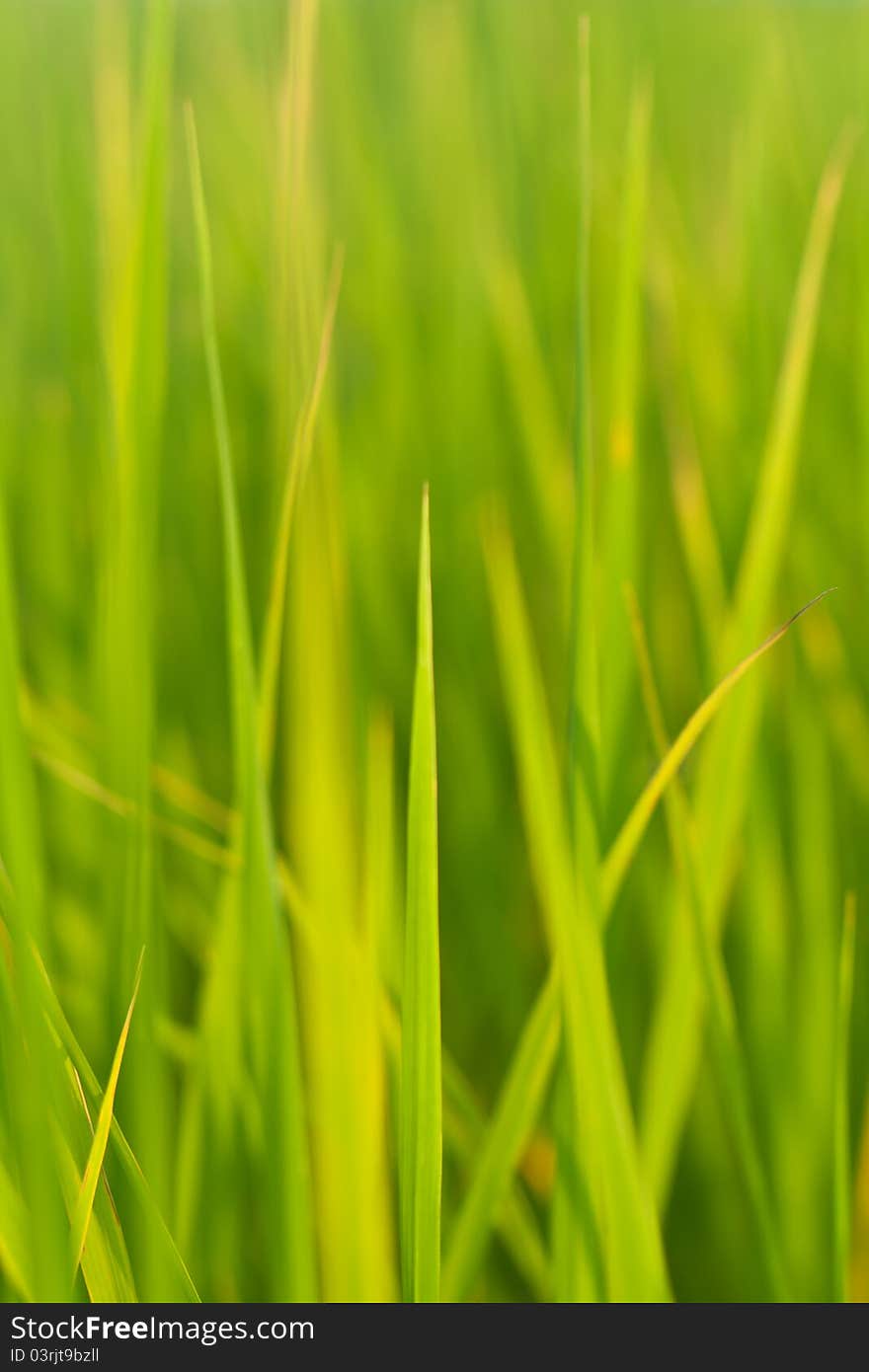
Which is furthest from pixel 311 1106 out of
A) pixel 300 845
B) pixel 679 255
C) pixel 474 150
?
pixel 474 150

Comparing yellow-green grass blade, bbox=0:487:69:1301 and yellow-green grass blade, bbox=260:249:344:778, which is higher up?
yellow-green grass blade, bbox=260:249:344:778

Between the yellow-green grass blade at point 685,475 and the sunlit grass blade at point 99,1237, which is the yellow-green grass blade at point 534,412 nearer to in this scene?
the yellow-green grass blade at point 685,475

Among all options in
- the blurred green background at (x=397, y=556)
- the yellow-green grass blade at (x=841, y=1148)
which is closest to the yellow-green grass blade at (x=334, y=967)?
the blurred green background at (x=397, y=556)

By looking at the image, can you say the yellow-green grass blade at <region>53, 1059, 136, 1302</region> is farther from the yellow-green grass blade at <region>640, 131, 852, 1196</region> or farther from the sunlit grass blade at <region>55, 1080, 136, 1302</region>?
the yellow-green grass blade at <region>640, 131, 852, 1196</region>

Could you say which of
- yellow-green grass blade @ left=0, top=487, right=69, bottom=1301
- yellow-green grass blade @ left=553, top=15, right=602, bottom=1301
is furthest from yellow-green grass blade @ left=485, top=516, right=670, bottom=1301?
yellow-green grass blade @ left=0, top=487, right=69, bottom=1301

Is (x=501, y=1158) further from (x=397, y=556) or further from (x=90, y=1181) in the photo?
(x=397, y=556)

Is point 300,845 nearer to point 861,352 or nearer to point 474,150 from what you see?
point 861,352

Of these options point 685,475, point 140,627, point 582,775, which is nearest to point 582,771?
point 582,775
